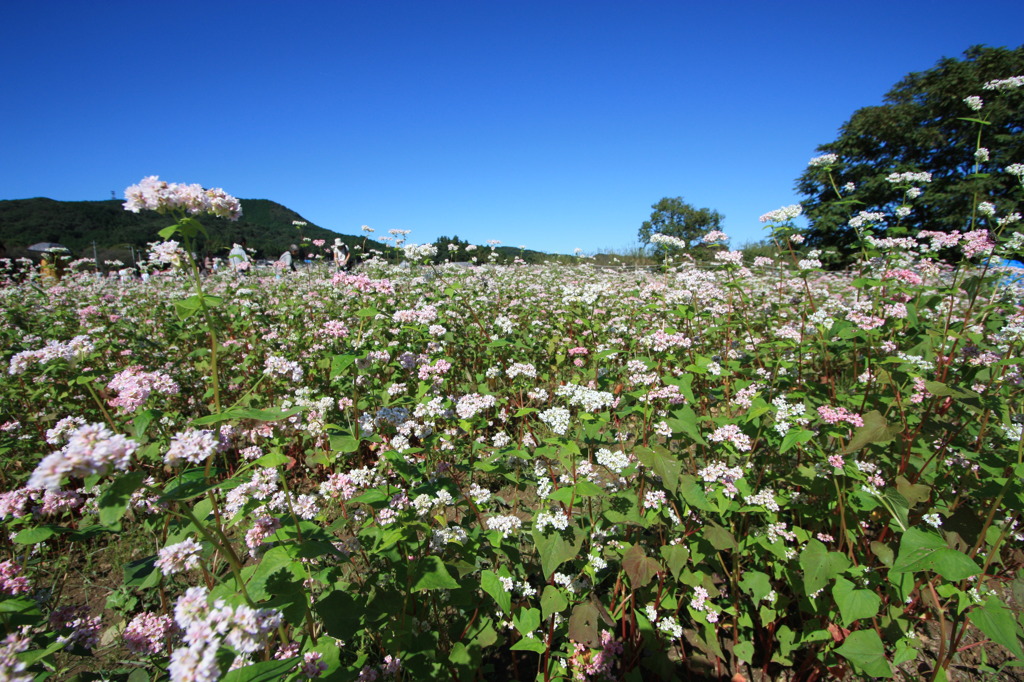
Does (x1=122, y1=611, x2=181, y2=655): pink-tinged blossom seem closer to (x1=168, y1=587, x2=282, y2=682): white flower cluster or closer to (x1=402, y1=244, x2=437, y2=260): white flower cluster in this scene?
(x1=168, y1=587, x2=282, y2=682): white flower cluster

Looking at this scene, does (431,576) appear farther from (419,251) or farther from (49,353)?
(419,251)

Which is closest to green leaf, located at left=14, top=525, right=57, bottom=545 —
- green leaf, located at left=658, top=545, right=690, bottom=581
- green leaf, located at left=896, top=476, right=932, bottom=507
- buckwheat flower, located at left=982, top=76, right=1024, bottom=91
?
green leaf, located at left=658, top=545, right=690, bottom=581

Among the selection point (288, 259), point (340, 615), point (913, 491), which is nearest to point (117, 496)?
point (340, 615)

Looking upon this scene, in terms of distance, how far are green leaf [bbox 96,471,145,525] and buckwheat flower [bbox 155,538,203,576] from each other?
411 millimetres

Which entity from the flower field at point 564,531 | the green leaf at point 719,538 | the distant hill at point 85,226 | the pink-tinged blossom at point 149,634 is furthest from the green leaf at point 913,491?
the distant hill at point 85,226

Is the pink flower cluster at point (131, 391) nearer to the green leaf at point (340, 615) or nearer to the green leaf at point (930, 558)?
the green leaf at point (340, 615)

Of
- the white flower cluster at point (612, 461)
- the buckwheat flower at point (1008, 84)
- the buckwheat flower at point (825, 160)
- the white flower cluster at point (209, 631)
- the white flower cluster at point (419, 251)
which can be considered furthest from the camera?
the white flower cluster at point (419, 251)

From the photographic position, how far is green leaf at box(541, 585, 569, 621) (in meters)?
1.84

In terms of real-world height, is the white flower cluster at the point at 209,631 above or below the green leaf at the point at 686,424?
below

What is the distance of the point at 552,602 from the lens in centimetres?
188

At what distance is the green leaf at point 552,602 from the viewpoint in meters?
1.84

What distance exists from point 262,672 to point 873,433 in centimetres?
295

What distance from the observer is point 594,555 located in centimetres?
191

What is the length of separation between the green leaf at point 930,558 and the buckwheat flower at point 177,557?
2.56m
